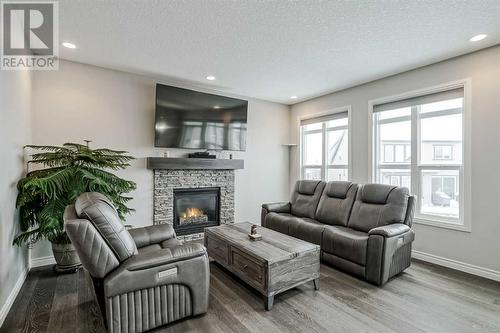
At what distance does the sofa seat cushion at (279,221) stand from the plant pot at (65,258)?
251 cm

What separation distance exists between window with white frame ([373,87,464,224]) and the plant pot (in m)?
4.35

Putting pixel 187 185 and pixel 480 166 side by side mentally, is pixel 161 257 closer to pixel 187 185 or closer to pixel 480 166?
pixel 187 185

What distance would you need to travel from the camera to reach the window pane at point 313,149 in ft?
17.1

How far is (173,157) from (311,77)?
2547mm

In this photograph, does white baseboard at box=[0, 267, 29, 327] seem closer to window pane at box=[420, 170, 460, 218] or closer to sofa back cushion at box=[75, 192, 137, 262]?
sofa back cushion at box=[75, 192, 137, 262]

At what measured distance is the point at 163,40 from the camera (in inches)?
112

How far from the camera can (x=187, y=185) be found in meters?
4.31

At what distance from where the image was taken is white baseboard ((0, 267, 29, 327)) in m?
2.04

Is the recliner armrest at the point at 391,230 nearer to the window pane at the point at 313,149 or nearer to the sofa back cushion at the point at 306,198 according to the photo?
the sofa back cushion at the point at 306,198

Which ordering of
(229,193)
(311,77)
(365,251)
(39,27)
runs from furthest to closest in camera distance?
1. (229,193)
2. (311,77)
3. (365,251)
4. (39,27)

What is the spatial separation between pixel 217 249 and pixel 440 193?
3.05m

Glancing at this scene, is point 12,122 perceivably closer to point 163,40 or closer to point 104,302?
point 163,40

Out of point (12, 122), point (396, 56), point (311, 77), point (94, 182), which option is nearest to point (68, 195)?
point (94, 182)

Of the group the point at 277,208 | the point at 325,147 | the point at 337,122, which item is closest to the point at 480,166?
the point at 337,122
